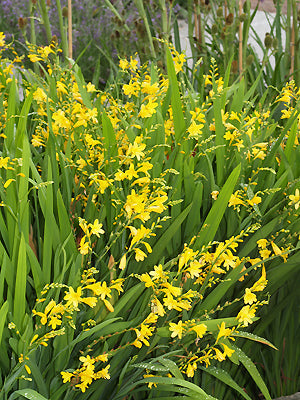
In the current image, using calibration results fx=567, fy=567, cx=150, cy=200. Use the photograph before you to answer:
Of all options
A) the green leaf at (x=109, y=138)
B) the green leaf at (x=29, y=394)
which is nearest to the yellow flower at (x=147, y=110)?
the green leaf at (x=109, y=138)

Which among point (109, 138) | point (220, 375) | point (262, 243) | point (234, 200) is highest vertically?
point (109, 138)

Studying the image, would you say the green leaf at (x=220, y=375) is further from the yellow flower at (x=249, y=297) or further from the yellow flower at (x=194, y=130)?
the yellow flower at (x=194, y=130)

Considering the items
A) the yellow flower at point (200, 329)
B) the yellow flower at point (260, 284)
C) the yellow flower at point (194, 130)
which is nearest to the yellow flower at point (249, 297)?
the yellow flower at point (260, 284)

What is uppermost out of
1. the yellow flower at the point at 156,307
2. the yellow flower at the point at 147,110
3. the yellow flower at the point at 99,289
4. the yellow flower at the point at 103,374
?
the yellow flower at the point at 147,110

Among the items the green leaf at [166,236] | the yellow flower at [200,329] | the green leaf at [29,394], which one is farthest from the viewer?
the green leaf at [166,236]

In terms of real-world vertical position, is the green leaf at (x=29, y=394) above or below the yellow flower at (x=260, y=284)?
below

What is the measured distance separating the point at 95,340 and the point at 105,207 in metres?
0.28

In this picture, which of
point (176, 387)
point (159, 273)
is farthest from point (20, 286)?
point (176, 387)

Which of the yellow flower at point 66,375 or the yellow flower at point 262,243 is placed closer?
the yellow flower at point 66,375

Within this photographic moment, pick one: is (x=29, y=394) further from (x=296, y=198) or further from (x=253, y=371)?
(x=296, y=198)

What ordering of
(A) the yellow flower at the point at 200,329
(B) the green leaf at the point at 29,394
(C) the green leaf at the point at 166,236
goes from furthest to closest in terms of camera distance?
(C) the green leaf at the point at 166,236
(A) the yellow flower at the point at 200,329
(B) the green leaf at the point at 29,394

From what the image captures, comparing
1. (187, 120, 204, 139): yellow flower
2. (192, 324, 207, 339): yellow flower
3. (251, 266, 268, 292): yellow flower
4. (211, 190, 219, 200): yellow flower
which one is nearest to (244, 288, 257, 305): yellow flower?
(251, 266, 268, 292): yellow flower

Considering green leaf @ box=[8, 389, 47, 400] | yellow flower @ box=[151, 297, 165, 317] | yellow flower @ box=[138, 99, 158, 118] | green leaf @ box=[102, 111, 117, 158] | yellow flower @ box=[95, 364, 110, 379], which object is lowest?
yellow flower @ box=[95, 364, 110, 379]

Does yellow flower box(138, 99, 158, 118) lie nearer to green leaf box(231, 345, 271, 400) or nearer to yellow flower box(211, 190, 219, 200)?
yellow flower box(211, 190, 219, 200)
